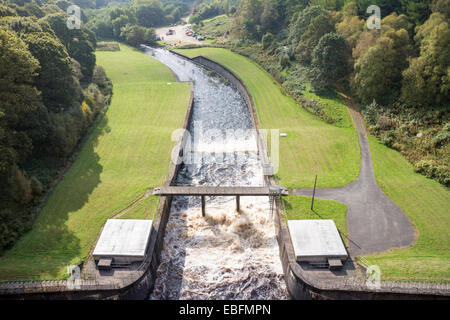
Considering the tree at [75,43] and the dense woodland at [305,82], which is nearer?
the dense woodland at [305,82]

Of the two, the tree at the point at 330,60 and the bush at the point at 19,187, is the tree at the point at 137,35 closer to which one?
the tree at the point at 330,60

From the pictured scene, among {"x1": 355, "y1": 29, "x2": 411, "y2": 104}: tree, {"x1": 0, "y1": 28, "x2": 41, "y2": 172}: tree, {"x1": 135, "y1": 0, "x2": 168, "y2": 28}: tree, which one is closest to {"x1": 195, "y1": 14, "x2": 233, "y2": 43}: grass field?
{"x1": 135, "y1": 0, "x2": 168, "y2": 28}: tree

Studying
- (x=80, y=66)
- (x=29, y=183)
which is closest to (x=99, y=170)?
(x=29, y=183)

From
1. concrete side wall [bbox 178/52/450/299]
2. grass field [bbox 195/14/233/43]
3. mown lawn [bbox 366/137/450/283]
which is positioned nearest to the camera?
concrete side wall [bbox 178/52/450/299]

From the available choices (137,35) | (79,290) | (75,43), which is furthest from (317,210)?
(137,35)

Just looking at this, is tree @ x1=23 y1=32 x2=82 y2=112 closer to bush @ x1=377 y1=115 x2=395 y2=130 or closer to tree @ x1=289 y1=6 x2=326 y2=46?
bush @ x1=377 y1=115 x2=395 y2=130

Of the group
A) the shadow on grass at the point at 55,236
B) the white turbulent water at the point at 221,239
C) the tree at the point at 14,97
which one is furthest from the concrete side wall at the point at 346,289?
the tree at the point at 14,97

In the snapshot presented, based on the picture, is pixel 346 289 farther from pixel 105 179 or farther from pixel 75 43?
pixel 75 43
